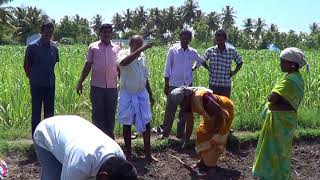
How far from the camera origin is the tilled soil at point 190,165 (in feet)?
19.4

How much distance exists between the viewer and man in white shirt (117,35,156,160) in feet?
20.1

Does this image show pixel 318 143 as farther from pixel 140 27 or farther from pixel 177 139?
pixel 140 27

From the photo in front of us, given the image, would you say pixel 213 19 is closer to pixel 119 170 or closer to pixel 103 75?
pixel 103 75

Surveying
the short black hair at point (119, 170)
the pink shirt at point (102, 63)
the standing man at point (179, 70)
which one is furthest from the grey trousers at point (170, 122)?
the short black hair at point (119, 170)

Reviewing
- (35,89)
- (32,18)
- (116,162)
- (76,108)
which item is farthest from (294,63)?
(32,18)

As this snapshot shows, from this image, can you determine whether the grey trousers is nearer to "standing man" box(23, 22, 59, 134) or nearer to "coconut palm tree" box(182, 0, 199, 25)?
"standing man" box(23, 22, 59, 134)

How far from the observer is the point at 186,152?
684cm

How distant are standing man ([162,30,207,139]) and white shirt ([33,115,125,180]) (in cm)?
366

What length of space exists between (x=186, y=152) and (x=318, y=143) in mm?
2131

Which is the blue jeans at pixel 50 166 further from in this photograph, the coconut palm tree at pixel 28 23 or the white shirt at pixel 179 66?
the coconut palm tree at pixel 28 23

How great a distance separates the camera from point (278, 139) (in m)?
5.11

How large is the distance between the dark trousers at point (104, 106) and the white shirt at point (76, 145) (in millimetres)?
2826

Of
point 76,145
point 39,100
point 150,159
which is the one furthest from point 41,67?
point 76,145

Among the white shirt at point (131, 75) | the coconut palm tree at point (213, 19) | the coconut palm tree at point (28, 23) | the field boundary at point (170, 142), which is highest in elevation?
the coconut palm tree at point (213, 19)
